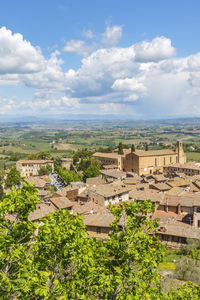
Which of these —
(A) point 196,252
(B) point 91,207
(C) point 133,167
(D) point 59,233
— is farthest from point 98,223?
(C) point 133,167

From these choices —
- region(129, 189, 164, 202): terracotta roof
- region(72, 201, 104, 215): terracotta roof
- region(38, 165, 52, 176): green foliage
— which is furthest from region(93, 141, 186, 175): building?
region(72, 201, 104, 215): terracotta roof

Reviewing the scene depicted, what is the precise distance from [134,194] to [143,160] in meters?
28.0

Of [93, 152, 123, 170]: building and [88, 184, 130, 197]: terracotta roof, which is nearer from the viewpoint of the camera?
[88, 184, 130, 197]: terracotta roof

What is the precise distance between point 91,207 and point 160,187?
16.5 metres

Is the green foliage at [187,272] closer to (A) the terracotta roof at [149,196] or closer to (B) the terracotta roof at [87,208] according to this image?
(A) the terracotta roof at [149,196]

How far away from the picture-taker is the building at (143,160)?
73.6m

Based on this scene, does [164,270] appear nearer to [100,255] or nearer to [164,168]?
[100,255]

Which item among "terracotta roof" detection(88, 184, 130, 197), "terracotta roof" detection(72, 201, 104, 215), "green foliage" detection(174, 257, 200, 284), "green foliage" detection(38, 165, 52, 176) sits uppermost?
"terracotta roof" detection(88, 184, 130, 197)

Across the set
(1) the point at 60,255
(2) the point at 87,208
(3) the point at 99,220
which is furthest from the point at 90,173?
(1) the point at 60,255

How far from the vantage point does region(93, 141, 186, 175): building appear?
73625mm

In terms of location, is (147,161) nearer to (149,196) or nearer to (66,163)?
(66,163)

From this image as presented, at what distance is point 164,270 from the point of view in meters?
23.9

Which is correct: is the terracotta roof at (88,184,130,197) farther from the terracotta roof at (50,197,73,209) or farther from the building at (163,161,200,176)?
the building at (163,161,200,176)

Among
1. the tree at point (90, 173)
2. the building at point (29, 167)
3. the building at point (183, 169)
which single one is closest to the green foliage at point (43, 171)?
the building at point (29, 167)
